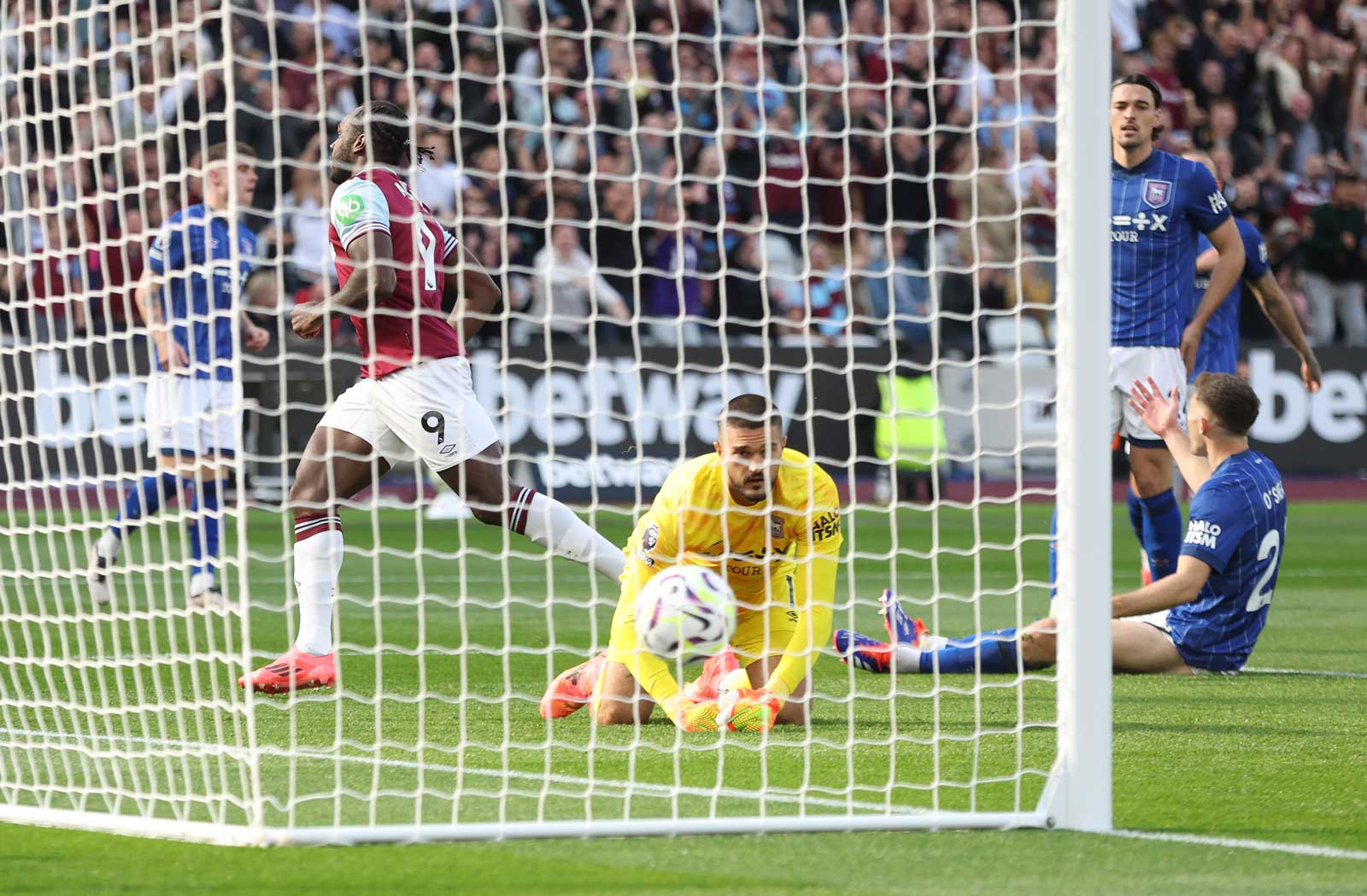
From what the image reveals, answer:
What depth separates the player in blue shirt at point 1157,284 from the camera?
7707 millimetres

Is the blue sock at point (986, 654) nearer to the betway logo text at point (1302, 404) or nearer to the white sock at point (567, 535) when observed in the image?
the white sock at point (567, 535)

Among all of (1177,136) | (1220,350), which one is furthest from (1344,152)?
(1220,350)

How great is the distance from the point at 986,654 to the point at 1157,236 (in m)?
2.31

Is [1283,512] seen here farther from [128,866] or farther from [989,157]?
[989,157]

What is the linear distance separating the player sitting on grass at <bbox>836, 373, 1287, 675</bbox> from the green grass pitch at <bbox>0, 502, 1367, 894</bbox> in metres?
0.12

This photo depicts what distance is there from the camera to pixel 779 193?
15.0 meters

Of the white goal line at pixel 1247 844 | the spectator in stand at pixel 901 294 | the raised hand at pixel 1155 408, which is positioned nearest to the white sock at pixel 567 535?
the raised hand at pixel 1155 408

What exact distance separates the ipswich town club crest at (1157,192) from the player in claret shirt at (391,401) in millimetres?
2797

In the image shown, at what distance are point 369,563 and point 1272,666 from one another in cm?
575

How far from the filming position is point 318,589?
5867 millimetres

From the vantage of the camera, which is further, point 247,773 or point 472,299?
point 472,299

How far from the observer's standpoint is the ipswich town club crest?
768 cm

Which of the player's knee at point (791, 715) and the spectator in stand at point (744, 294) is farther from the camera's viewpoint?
the spectator in stand at point (744, 294)

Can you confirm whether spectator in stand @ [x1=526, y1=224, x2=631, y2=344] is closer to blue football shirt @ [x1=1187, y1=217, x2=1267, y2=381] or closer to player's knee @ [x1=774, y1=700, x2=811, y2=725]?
blue football shirt @ [x1=1187, y1=217, x2=1267, y2=381]
